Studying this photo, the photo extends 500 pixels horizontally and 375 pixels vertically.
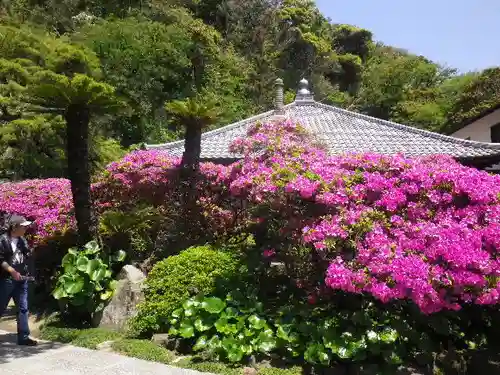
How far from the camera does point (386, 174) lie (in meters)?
5.66

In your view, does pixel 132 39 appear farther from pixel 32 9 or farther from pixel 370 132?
pixel 370 132

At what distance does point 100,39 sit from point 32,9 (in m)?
4.24

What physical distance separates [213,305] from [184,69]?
72.6ft

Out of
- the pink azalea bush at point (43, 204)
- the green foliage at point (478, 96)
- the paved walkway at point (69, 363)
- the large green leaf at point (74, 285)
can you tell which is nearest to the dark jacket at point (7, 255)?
the large green leaf at point (74, 285)

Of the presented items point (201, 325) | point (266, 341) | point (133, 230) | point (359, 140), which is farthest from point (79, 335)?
point (359, 140)

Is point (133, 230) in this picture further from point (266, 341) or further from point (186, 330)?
point (266, 341)

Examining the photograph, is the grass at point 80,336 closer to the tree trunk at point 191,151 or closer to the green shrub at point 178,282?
the green shrub at point 178,282

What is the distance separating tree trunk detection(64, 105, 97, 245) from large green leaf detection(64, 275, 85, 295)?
0.79 m

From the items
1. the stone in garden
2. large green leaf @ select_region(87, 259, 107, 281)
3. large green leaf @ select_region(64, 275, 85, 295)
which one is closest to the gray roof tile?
large green leaf @ select_region(87, 259, 107, 281)

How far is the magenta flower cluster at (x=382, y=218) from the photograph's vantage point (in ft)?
14.8

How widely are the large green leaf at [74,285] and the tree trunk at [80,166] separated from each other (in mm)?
792

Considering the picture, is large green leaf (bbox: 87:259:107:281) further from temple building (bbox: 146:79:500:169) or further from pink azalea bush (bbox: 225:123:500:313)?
temple building (bbox: 146:79:500:169)

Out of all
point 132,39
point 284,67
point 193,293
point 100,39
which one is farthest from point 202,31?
point 193,293

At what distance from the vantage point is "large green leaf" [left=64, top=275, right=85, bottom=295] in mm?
6664
